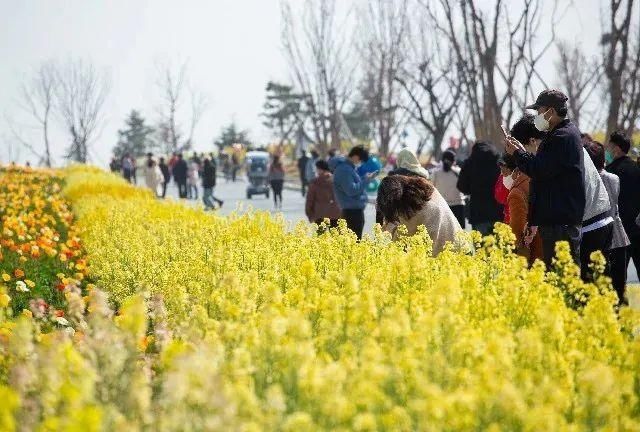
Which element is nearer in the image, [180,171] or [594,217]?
[594,217]

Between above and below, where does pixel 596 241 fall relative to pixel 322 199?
below

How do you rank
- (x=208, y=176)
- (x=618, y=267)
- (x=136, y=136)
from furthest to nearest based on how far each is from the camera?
1. (x=136, y=136)
2. (x=208, y=176)
3. (x=618, y=267)

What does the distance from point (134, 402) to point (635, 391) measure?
1972mm

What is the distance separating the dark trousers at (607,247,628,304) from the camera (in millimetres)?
7316

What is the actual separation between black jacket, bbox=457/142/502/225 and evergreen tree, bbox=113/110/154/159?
106194 mm

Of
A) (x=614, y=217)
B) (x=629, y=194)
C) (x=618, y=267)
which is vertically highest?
(x=629, y=194)

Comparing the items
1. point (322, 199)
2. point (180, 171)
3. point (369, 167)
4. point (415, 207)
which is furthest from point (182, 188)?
point (415, 207)

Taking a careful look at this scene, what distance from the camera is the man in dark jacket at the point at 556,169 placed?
6133mm

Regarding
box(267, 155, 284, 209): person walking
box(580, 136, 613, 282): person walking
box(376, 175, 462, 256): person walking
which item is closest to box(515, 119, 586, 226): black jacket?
box(580, 136, 613, 282): person walking

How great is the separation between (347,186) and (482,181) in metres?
2.08

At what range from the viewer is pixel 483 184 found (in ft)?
30.8

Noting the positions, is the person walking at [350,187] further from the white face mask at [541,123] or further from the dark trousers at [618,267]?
the white face mask at [541,123]

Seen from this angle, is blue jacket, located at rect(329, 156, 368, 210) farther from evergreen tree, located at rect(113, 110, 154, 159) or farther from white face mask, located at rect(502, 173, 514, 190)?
evergreen tree, located at rect(113, 110, 154, 159)

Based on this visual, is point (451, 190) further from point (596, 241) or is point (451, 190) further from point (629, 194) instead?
point (596, 241)
